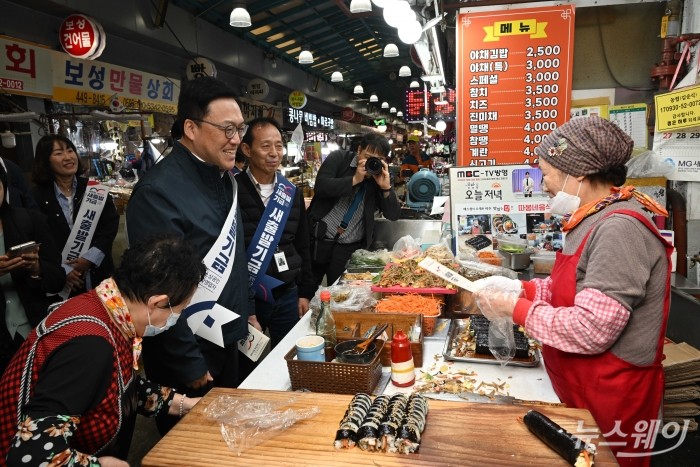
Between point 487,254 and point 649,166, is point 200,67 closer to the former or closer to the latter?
point 487,254

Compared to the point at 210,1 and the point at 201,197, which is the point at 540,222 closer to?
the point at 201,197

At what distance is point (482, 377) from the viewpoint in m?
2.08

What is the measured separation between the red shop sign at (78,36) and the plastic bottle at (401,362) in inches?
282

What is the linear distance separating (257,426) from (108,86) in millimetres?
8447

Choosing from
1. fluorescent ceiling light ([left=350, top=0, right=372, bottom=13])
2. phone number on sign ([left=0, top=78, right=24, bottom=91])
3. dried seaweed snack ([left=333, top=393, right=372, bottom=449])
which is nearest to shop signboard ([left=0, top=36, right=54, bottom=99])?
phone number on sign ([left=0, top=78, right=24, bottom=91])

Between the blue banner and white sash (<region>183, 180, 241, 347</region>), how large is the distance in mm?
676

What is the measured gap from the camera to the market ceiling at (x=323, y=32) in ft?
32.4

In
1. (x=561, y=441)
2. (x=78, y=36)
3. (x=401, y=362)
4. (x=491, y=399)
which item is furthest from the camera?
(x=78, y=36)

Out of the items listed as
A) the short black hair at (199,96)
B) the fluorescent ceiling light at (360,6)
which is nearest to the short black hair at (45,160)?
the short black hair at (199,96)

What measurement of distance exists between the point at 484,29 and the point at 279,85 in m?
13.0

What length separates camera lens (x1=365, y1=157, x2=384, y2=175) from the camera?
145 inches

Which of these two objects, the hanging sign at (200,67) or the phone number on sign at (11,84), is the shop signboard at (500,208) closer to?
the phone number on sign at (11,84)

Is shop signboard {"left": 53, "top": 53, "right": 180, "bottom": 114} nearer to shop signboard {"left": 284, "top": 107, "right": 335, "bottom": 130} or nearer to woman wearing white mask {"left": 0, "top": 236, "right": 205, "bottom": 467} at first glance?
shop signboard {"left": 284, "top": 107, "right": 335, "bottom": 130}

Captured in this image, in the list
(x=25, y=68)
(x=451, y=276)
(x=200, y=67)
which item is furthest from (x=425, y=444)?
(x=200, y=67)
